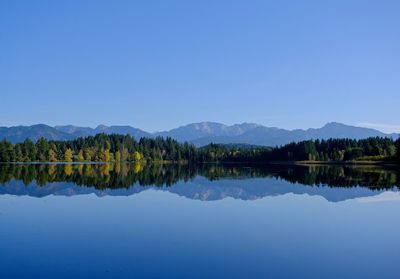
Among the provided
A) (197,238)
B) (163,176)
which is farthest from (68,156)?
(197,238)

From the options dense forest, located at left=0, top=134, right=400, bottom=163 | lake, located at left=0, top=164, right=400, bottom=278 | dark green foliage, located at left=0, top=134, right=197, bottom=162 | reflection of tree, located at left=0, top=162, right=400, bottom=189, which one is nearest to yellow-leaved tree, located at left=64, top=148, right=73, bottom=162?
dense forest, located at left=0, top=134, right=400, bottom=163

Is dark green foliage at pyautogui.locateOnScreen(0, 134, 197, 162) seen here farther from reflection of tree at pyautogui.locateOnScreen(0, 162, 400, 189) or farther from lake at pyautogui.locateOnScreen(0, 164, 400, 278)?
lake at pyautogui.locateOnScreen(0, 164, 400, 278)

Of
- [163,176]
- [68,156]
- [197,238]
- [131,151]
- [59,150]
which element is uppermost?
[59,150]

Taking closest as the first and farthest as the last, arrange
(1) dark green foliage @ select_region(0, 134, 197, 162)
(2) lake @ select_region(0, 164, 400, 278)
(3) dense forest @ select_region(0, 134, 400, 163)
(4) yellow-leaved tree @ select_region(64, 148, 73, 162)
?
(2) lake @ select_region(0, 164, 400, 278), (1) dark green foliage @ select_region(0, 134, 197, 162), (3) dense forest @ select_region(0, 134, 400, 163), (4) yellow-leaved tree @ select_region(64, 148, 73, 162)

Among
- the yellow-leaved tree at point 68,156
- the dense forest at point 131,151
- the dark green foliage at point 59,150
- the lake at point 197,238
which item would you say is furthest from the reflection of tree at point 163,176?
the yellow-leaved tree at point 68,156

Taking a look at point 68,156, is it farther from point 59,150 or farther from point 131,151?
point 131,151

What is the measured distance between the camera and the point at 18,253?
16.1 meters

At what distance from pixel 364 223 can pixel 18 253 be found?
→ 18.4 metres

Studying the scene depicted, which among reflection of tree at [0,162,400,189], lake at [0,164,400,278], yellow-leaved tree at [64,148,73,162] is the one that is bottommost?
lake at [0,164,400,278]

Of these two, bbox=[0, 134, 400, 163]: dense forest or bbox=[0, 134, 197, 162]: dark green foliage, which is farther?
bbox=[0, 134, 400, 163]: dense forest

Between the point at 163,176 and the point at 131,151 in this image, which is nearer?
the point at 163,176

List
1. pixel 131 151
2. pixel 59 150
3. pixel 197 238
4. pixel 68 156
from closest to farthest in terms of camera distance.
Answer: pixel 197 238, pixel 68 156, pixel 59 150, pixel 131 151

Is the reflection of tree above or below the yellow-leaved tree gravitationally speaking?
below

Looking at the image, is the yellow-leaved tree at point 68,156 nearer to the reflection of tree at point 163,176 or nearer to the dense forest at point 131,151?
the dense forest at point 131,151
